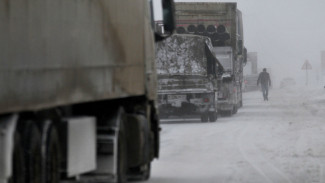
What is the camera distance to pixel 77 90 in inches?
324

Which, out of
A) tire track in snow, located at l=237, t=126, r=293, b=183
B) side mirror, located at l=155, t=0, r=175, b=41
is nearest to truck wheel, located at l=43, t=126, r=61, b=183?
side mirror, located at l=155, t=0, r=175, b=41

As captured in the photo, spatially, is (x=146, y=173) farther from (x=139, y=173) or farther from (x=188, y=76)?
(x=188, y=76)

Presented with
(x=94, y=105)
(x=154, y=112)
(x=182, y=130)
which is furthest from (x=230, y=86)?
(x=94, y=105)

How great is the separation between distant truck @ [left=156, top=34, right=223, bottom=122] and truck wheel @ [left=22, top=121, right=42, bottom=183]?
18892 mm

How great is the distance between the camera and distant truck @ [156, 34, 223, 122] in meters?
26.6

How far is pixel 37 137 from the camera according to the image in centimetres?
758

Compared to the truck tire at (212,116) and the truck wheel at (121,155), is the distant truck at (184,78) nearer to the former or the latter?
the truck tire at (212,116)

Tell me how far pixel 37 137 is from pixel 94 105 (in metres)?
2.34

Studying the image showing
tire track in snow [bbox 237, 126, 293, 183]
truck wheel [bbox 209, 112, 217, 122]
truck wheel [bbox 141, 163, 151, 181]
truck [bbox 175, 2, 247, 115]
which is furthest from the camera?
truck [bbox 175, 2, 247, 115]

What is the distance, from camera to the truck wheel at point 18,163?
7070mm

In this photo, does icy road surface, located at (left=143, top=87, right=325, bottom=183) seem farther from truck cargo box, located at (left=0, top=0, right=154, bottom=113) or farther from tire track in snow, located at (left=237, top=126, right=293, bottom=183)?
truck cargo box, located at (left=0, top=0, right=154, bottom=113)

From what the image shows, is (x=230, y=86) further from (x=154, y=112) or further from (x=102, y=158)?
(x=102, y=158)

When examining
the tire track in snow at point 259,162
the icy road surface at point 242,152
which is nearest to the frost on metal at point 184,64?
the icy road surface at point 242,152

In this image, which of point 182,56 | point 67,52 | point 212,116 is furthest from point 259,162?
point 212,116
